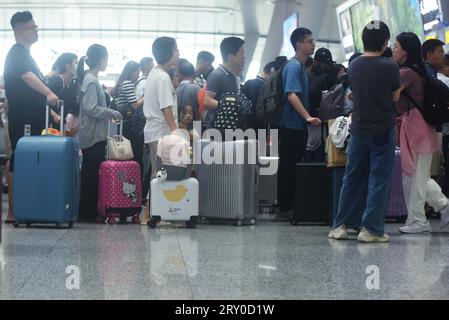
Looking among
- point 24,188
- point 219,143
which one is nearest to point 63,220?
point 24,188

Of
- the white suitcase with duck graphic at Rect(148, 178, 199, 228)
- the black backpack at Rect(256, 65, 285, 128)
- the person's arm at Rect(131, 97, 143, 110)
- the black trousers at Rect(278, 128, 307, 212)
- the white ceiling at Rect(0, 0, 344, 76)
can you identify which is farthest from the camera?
the white ceiling at Rect(0, 0, 344, 76)

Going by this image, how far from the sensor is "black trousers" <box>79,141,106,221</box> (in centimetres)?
796

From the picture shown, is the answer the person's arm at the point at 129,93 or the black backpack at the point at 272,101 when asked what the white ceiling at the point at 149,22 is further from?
the black backpack at the point at 272,101

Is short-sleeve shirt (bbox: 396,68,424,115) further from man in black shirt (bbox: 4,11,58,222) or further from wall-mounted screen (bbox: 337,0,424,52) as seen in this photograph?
wall-mounted screen (bbox: 337,0,424,52)

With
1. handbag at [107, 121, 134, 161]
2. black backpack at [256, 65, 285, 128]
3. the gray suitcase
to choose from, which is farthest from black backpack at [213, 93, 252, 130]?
handbag at [107, 121, 134, 161]

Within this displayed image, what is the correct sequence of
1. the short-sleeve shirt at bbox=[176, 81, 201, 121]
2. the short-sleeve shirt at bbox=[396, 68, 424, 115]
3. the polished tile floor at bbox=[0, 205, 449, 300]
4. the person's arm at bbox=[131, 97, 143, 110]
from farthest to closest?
the person's arm at bbox=[131, 97, 143, 110], the short-sleeve shirt at bbox=[176, 81, 201, 121], the short-sleeve shirt at bbox=[396, 68, 424, 115], the polished tile floor at bbox=[0, 205, 449, 300]

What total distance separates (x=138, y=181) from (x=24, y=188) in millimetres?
1163

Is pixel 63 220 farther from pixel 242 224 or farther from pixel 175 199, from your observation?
pixel 242 224

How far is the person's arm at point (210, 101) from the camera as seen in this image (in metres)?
7.57

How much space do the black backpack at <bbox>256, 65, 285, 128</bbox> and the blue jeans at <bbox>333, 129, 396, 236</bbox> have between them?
165cm

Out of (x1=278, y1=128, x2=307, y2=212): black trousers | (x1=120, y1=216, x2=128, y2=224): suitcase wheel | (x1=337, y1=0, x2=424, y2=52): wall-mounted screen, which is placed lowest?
(x1=120, y1=216, x2=128, y2=224): suitcase wheel

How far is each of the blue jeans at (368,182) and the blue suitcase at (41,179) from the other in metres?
2.22

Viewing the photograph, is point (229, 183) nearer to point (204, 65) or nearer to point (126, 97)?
point (126, 97)

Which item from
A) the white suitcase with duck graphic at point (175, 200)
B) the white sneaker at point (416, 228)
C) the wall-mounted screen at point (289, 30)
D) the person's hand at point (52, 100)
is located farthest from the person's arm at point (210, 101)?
the wall-mounted screen at point (289, 30)
